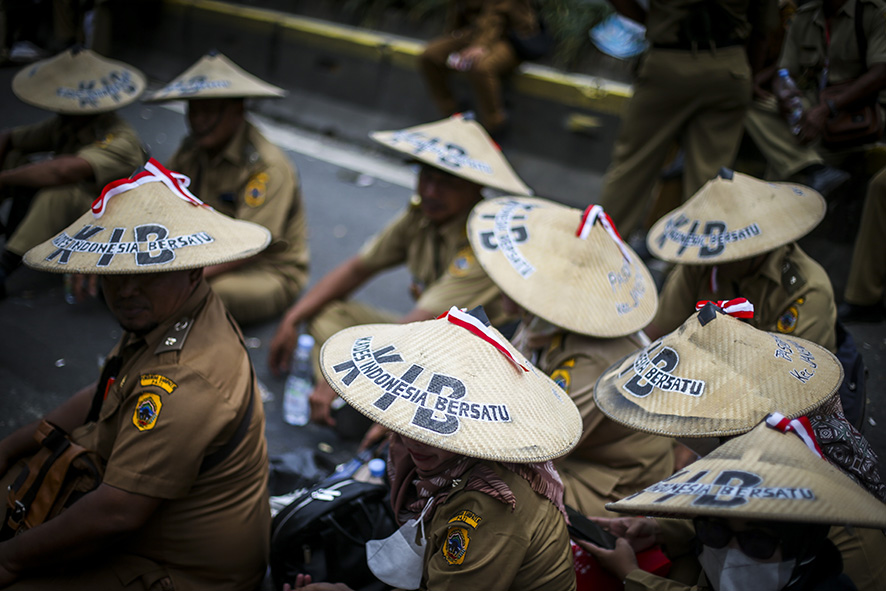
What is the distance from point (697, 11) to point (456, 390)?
11.3 feet

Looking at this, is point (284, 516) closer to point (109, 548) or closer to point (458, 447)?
point (109, 548)

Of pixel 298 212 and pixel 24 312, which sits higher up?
pixel 298 212

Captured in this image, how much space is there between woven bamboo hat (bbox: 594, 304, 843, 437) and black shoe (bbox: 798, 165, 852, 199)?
2683 mm

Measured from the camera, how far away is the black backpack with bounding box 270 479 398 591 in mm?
2482

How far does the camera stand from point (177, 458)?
217 cm

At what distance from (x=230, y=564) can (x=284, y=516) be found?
0.75 ft

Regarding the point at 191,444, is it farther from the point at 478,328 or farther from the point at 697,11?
the point at 697,11

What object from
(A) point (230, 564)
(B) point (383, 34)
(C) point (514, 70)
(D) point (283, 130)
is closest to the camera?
(A) point (230, 564)

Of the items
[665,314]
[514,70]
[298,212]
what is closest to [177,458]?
[665,314]

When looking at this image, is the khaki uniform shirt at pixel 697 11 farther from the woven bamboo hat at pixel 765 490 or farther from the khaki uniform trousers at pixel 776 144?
the woven bamboo hat at pixel 765 490

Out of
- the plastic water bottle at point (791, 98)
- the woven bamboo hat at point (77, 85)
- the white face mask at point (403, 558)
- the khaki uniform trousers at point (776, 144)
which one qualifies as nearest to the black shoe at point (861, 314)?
the khaki uniform trousers at point (776, 144)

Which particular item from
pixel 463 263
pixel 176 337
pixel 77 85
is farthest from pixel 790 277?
pixel 77 85

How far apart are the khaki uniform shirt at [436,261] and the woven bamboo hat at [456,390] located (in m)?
1.61

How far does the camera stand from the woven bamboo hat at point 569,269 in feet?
8.82
